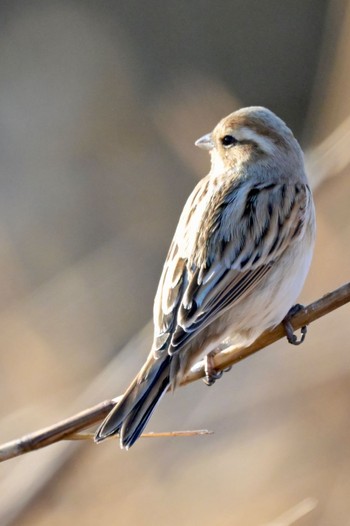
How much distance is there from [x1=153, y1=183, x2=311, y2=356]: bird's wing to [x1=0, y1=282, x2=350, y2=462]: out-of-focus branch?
5.5 inches

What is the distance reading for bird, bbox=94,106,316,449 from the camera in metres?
3.07

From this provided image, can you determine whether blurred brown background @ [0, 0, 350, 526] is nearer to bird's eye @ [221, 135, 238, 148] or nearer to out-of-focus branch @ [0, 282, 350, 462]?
bird's eye @ [221, 135, 238, 148]

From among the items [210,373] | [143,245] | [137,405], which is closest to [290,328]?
[210,373]

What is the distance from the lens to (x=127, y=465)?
14.0 feet

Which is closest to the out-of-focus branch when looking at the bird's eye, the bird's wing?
the bird's wing

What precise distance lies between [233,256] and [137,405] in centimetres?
67

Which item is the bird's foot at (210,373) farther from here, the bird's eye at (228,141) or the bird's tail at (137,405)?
the bird's eye at (228,141)

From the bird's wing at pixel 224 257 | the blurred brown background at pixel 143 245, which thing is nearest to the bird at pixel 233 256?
the bird's wing at pixel 224 257

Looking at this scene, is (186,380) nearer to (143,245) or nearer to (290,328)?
(290,328)

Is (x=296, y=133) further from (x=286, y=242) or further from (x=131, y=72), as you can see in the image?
(x=286, y=242)

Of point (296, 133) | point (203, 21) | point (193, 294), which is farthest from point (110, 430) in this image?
point (203, 21)

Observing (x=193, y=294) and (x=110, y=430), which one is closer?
(x=110, y=430)

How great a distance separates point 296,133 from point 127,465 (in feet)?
9.37

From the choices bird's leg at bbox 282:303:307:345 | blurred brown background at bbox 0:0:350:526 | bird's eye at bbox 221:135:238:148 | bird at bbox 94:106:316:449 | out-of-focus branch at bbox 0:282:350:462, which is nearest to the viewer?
out-of-focus branch at bbox 0:282:350:462
